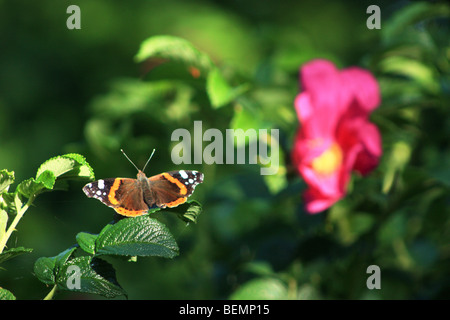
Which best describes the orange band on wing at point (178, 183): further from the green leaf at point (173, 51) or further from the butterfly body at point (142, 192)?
the green leaf at point (173, 51)

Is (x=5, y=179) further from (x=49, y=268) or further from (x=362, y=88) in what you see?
(x=362, y=88)

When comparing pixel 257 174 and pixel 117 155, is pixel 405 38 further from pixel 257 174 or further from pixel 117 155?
pixel 117 155

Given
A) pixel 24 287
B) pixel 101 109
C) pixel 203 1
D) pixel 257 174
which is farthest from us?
pixel 203 1

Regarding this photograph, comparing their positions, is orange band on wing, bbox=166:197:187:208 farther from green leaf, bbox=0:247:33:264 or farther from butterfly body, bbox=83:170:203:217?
green leaf, bbox=0:247:33:264

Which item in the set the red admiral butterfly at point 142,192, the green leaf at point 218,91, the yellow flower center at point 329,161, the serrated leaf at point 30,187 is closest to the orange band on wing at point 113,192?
the red admiral butterfly at point 142,192

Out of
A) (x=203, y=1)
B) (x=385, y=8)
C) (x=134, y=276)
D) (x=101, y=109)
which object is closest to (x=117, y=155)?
(x=101, y=109)

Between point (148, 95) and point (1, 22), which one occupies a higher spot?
point (1, 22)

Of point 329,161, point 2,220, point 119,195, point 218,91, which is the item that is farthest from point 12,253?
point 329,161
